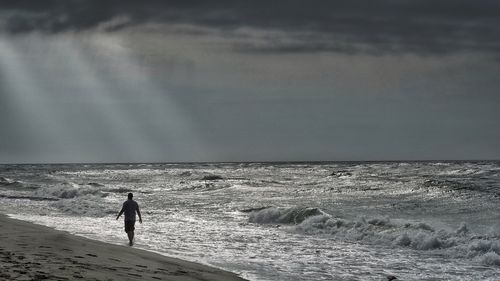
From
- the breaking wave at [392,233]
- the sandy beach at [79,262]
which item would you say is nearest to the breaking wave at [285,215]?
the breaking wave at [392,233]

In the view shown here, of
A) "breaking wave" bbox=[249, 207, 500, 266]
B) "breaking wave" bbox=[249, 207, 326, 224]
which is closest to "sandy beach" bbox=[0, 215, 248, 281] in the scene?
"breaking wave" bbox=[249, 207, 500, 266]

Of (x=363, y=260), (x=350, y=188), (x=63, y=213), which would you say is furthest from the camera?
(x=350, y=188)

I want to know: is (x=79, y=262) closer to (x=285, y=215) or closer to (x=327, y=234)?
(x=327, y=234)

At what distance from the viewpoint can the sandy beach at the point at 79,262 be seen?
8969 mm

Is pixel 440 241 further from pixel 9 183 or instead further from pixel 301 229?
pixel 9 183

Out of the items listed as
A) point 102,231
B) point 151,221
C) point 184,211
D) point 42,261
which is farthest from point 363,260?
point 184,211

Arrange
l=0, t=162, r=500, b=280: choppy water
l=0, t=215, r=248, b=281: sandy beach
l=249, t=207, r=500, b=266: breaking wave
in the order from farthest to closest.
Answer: l=249, t=207, r=500, b=266: breaking wave → l=0, t=162, r=500, b=280: choppy water → l=0, t=215, r=248, b=281: sandy beach

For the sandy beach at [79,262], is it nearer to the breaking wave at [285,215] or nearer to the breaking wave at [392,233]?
the breaking wave at [392,233]

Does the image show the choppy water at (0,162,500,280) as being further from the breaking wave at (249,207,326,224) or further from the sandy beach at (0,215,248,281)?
the sandy beach at (0,215,248,281)

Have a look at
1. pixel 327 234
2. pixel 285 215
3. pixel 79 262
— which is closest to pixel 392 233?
pixel 327 234

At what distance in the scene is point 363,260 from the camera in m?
14.4

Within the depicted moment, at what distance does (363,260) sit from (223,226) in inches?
326

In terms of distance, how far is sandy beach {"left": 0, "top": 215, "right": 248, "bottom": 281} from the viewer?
8.97 metres

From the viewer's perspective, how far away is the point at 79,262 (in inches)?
416
